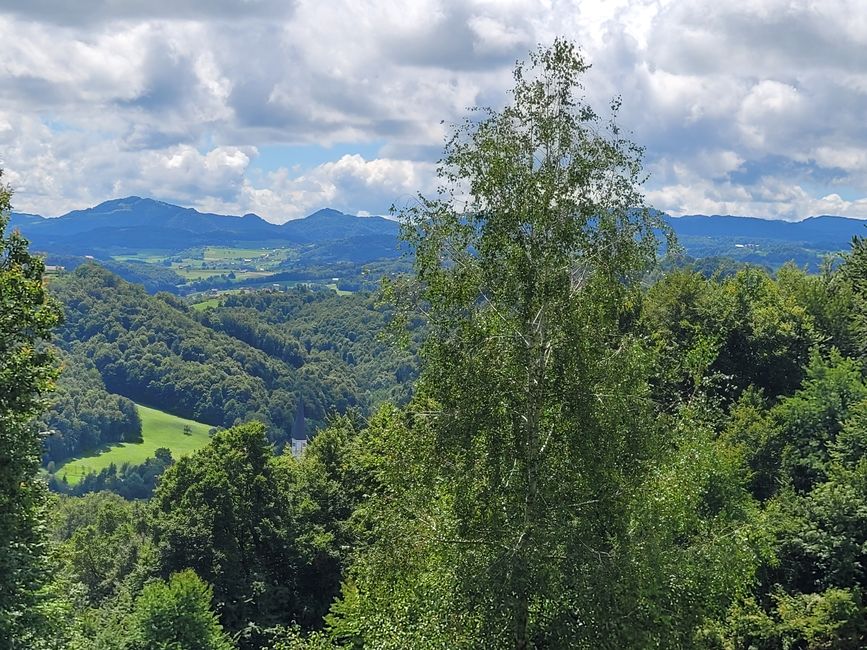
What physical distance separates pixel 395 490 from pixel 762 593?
1471 centimetres

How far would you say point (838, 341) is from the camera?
129 ft

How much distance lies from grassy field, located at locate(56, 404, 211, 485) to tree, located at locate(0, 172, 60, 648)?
111150mm

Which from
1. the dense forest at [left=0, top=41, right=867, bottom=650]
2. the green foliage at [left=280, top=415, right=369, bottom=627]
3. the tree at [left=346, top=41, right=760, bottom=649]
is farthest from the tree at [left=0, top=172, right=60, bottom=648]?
the green foliage at [left=280, top=415, right=369, bottom=627]

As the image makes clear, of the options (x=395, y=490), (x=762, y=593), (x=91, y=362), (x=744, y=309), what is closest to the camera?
(x=395, y=490)

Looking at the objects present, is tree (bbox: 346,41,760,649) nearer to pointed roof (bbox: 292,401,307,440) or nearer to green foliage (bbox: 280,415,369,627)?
green foliage (bbox: 280,415,369,627)

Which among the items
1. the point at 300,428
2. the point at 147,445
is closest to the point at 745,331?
the point at 300,428

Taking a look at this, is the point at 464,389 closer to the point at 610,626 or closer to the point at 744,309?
the point at 610,626

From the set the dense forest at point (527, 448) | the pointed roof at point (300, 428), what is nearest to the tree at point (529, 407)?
the dense forest at point (527, 448)

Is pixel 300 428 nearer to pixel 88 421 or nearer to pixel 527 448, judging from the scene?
pixel 88 421

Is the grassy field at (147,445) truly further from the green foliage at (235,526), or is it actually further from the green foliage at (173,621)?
the green foliage at (173,621)

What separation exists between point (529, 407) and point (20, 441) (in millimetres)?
12076

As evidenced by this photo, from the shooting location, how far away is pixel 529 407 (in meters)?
12.7

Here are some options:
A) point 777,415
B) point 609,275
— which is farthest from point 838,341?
point 609,275

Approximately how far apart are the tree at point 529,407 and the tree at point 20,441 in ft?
31.0
